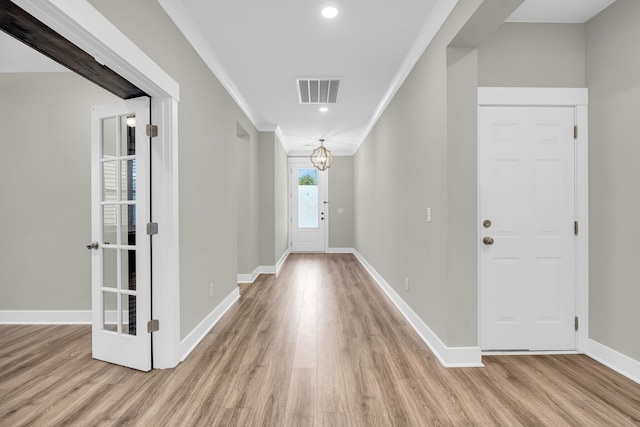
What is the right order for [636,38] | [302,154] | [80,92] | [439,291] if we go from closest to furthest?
1. [636,38]
2. [439,291]
3. [80,92]
4. [302,154]

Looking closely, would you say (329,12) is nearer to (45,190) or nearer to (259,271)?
(45,190)

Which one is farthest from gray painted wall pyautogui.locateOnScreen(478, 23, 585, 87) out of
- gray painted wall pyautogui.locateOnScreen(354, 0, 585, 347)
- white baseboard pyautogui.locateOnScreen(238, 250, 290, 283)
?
white baseboard pyautogui.locateOnScreen(238, 250, 290, 283)

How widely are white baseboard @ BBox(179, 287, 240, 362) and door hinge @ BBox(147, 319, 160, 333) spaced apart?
0.27m

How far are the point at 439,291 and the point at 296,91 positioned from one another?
3016 mm

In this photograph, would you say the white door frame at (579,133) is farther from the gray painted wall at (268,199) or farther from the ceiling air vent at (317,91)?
the gray painted wall at (268,199)

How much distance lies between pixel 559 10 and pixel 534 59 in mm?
344

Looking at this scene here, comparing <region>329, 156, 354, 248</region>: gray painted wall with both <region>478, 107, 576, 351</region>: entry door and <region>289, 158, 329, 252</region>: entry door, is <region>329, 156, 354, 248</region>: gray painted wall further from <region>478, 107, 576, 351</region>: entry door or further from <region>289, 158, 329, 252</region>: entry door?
<region>478, 107, 576, 351</region>: entry door

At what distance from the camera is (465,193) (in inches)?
94.2

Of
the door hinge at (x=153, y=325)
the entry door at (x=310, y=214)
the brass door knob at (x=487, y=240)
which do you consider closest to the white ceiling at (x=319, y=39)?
the brass door knob at (x=487, y=240)

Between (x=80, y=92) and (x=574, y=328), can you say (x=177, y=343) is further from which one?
(x=574, y=328)

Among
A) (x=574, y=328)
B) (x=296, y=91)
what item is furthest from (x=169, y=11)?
(x=574, y=328)

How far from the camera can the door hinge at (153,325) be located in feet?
7.52

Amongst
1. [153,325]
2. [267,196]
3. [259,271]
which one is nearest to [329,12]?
[153,325]

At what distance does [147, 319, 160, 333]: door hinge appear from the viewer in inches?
90.3
